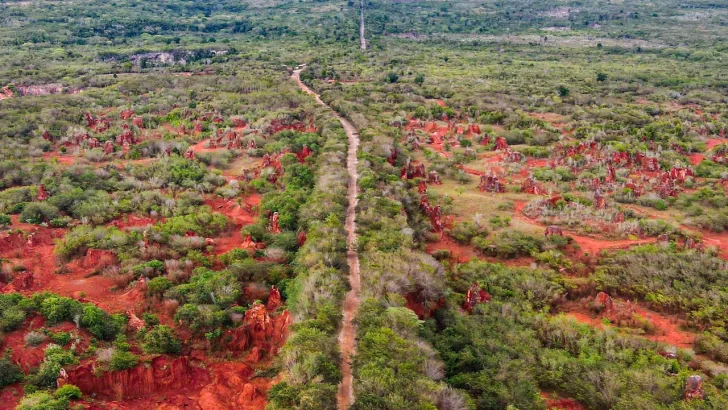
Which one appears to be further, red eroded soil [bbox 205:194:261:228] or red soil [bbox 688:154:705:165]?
red soil [bbox 688:154:705:165]

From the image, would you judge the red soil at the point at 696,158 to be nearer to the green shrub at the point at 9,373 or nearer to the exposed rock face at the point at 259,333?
the exposed rock face at the point at 259,333

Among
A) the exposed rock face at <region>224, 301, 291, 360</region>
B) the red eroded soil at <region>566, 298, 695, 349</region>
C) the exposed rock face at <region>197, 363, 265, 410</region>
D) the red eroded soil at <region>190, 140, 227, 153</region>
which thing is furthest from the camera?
the red eroded soil at <region>190, 140, 227, 153</region>

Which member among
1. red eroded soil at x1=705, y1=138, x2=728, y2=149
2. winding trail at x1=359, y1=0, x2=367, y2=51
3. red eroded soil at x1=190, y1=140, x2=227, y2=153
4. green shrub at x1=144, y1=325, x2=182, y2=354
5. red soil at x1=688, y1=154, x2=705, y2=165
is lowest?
green shrub at x1=144, y1=325, x2=182, y2=354

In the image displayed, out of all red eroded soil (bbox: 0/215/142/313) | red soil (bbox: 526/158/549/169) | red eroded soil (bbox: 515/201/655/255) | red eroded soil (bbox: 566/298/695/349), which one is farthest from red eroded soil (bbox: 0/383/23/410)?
red soil (bbox: 526/158/549/169)

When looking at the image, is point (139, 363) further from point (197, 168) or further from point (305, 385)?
point (197, 168)

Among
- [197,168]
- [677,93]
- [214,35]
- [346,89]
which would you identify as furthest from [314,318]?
[214,35]

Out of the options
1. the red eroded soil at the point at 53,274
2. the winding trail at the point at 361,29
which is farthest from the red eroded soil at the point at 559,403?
the winding trail at the point at 361,29

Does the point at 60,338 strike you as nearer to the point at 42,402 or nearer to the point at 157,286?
the point at 42,402

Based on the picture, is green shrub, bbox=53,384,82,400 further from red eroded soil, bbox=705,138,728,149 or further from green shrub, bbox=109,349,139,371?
red eroded soil, bbox=705,138,728,149
